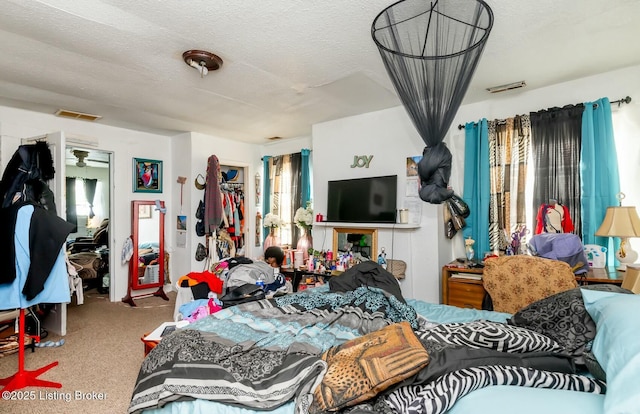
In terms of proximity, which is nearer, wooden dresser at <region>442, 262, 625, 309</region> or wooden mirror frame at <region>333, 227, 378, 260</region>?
wooden dresser at <region>442, 262, 625, 309</region>

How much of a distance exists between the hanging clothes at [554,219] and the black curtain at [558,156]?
0.19 ft

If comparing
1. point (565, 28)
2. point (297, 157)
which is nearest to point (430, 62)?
point (565, 28)

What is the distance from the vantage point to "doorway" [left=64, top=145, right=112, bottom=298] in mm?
5413

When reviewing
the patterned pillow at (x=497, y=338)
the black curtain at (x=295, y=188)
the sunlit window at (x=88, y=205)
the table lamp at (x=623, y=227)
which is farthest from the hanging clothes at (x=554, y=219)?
the sunlit window at (x=88, y=205)

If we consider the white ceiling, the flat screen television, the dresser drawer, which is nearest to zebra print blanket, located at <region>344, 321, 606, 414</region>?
the dresser drawer

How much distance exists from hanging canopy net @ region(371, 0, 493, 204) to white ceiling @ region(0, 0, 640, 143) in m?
0.16

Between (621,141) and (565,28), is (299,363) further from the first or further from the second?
(621,141)

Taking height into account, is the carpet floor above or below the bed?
below

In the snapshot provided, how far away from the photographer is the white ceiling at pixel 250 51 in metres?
1.92

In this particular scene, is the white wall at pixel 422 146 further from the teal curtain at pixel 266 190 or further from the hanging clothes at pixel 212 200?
the hanging clothes at pixel 212 200

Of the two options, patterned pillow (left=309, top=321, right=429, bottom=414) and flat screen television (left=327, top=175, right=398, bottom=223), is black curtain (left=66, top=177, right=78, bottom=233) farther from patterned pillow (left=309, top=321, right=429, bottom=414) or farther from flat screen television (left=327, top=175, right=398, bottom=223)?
patterned pillow (left=309, top=321, right=429, bottom=414)

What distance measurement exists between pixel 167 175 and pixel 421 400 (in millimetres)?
5128

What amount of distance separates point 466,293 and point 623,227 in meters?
1.28

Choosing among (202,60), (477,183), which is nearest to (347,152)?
(477,183)
